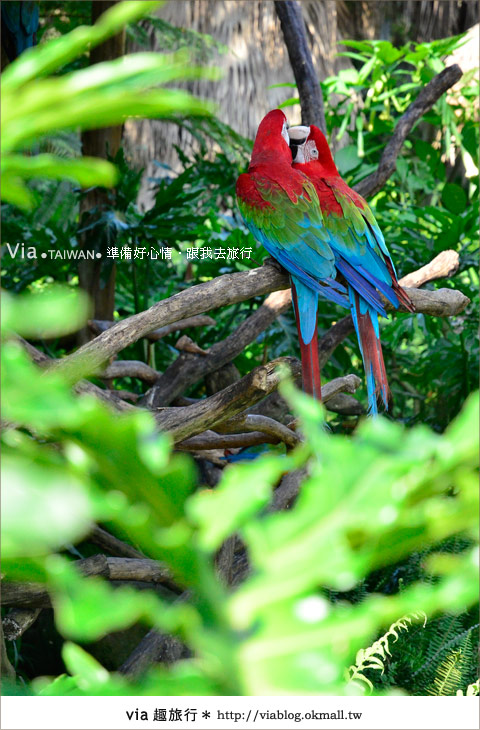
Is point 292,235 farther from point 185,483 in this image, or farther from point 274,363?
point 185,483

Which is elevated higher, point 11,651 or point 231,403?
point 231,403

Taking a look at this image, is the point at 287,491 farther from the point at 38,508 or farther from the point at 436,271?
the point at 38,508

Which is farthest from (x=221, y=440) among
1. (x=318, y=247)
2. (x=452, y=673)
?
(x=452, y=673)

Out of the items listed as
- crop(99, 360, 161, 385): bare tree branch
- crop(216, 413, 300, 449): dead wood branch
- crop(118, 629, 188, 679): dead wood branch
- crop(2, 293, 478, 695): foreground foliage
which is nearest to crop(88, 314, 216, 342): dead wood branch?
crop(99, 360, 161, 385): bare tree branch

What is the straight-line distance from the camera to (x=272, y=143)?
3.17 feet

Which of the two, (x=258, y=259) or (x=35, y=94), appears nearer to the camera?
(x=35, y=94)

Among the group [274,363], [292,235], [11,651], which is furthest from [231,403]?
[11,651]

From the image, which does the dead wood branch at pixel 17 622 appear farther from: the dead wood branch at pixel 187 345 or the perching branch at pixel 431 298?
the perching branch at pixel 431 298

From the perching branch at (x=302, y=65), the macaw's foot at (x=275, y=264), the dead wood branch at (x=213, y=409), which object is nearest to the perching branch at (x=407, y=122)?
the perching branch at (x=302, y=65)

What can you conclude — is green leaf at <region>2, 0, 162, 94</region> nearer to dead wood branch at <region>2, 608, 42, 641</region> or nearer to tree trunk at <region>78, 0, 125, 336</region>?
dead wood branch at <region>2, 608, 42, 641</region>

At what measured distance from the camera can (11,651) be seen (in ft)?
3.14

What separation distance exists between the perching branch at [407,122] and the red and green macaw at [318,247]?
1.24 ft

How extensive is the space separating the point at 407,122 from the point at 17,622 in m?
1.12

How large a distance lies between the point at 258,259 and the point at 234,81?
1.38 m
